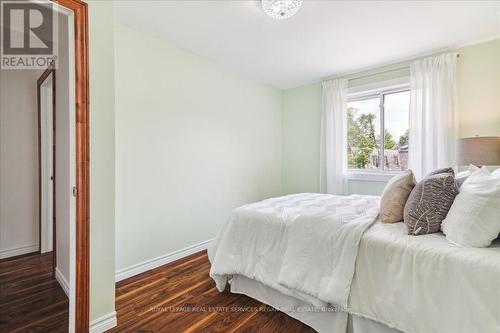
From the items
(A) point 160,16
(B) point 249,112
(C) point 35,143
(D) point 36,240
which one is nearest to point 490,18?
(B) point 249,112

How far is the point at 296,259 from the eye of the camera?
5.27 feet

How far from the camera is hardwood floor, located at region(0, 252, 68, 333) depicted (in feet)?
5.34

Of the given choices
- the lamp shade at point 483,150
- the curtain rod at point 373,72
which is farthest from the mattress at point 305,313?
the curtain rod at point 373,72

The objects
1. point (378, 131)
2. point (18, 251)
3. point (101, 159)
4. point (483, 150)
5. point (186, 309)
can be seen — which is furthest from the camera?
point (378, 131)

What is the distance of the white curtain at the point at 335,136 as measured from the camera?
3643 mm

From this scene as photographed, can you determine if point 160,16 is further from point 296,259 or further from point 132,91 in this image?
point 296,259

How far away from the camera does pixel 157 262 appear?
2604 mm

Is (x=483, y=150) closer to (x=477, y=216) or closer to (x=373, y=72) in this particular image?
(x=477, y=216)

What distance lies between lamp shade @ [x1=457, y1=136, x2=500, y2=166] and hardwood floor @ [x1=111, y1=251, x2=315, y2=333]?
2177 mm

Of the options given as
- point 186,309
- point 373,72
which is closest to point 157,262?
point 186,309

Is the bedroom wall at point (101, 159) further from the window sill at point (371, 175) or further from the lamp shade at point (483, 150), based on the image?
the window sill at point (371, 175)

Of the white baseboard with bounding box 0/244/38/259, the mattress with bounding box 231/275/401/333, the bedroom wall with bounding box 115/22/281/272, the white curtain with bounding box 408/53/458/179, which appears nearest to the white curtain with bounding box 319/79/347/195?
the white curtain with bounding box 408/53/458/179

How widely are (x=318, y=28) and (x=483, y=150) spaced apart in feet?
6.36

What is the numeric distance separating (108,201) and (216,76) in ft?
7.36
